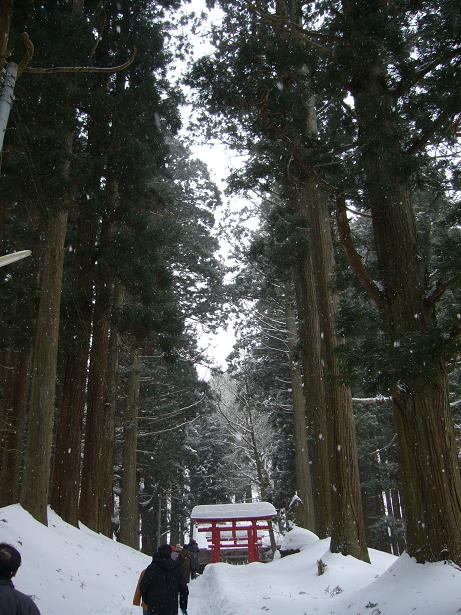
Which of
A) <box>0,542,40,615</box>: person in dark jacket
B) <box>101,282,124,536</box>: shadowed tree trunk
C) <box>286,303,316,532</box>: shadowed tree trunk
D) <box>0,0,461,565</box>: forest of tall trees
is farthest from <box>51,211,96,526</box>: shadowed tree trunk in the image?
<box>0,542,40,615</box>: person in dark jacket

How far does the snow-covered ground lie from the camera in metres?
4.85

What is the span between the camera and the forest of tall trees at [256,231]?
548 cm

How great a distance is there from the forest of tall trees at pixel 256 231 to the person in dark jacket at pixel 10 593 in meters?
2.59

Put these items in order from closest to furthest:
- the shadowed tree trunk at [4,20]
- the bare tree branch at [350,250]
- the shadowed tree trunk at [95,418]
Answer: the shadowed tree trunk at [4,20] < the bare tree branch at [350,250] < the shadowed tree trunk at [95,418]

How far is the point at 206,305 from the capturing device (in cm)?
2031

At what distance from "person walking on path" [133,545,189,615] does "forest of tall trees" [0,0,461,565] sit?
2448 mm

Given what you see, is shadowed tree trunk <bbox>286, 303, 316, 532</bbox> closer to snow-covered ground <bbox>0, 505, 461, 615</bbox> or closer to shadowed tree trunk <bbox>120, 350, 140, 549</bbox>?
snow-covered ground <bbox>0, 505, 461, 615</bbox>

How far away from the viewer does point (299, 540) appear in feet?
40.9

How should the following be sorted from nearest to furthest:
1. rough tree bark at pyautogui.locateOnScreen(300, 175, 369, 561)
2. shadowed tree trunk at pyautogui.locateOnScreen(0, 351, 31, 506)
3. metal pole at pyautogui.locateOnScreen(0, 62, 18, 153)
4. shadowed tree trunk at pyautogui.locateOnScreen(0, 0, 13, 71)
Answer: metal pole at pyautogui.locateOnScreen(0, 62, 18, 153) → shadowed tree trunk at pyautogui.locateOnScreen(0, 0, 13, 71) → rough tree bark at pyautogui.locateOnScreen(300, 175, 369, 561) → shadowed tree trunk at pyautogui.locateOnScreen(0, 351, 31, 506)

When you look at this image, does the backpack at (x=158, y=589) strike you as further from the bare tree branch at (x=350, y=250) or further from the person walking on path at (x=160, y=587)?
the bare tree branch at (x=350, y=250)

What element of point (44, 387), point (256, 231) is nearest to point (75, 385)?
point (44, 387)

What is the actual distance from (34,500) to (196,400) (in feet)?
44.6

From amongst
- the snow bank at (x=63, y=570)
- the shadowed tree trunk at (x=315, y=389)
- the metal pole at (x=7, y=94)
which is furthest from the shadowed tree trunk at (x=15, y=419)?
the metal pole at (x=7, y=94)

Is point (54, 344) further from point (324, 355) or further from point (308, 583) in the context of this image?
point (308, 583)
